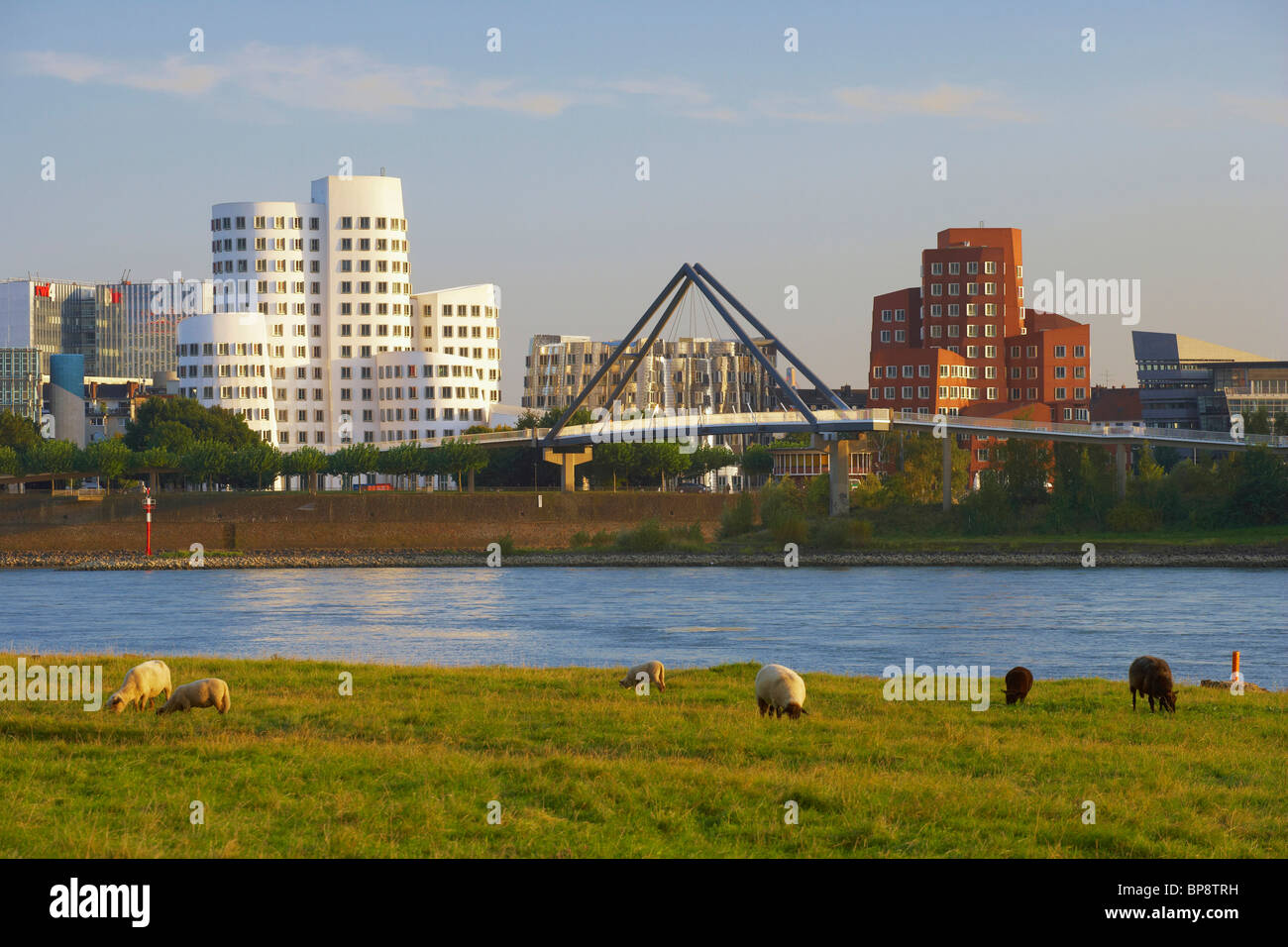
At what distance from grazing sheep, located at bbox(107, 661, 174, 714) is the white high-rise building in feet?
478

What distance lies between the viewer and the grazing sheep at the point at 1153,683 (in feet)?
62.8

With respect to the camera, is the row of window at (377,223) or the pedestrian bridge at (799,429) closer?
the pedestrian bridge at (799,429)

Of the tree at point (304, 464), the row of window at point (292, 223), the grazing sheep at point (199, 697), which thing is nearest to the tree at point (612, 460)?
the tree at point (304, 464)

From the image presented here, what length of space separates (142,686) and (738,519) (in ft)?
Answer: 289

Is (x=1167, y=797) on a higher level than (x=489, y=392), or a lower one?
lower

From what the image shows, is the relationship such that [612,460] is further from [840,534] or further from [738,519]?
[840,534]

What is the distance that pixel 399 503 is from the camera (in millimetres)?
108062

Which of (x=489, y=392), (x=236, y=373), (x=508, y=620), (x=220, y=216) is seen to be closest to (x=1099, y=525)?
(x=508, y=620)

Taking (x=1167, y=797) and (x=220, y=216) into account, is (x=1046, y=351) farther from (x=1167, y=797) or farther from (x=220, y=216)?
(x=1167, y=797)

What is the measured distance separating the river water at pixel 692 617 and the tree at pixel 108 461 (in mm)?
36491

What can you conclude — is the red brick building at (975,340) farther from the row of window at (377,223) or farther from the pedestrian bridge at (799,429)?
the row of window at (377,223)

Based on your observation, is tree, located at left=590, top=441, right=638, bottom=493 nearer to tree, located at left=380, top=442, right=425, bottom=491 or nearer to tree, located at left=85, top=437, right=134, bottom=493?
tree, located at left=380, top=442, right=425, bottom=491

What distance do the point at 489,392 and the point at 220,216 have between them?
38.9 metres

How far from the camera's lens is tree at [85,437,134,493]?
117812mm
